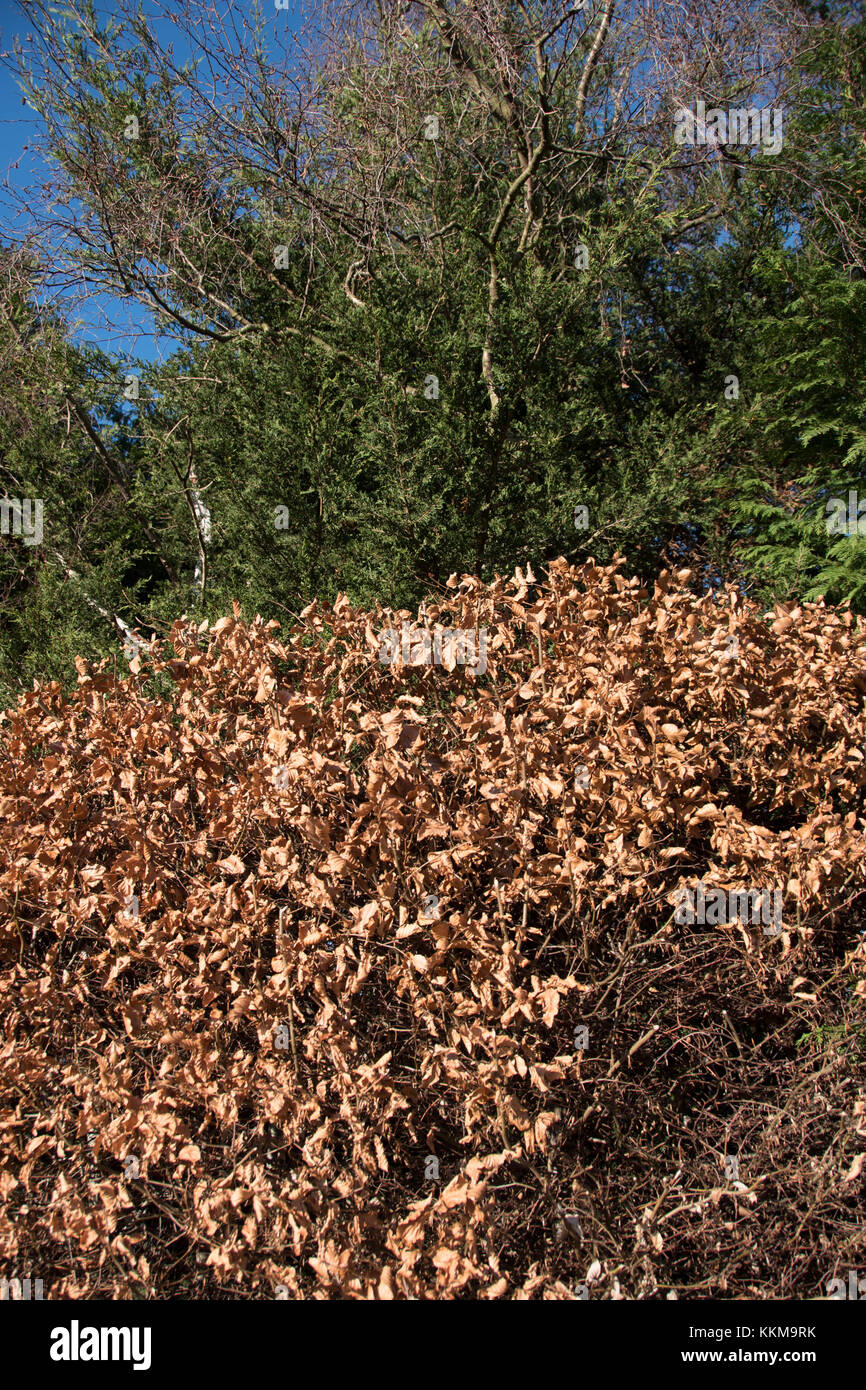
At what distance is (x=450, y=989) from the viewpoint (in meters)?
2.26

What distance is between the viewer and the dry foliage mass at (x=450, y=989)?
6.81 feet

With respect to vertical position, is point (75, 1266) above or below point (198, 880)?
below

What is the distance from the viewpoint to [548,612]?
3.07 meters

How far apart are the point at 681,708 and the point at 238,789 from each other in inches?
52.2

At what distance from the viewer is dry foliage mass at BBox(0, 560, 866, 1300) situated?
81.7 inches

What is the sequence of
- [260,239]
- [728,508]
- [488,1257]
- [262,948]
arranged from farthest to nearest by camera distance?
[260,239], [728,508], [262,948], [488,1257]

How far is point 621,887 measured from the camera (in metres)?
2.27

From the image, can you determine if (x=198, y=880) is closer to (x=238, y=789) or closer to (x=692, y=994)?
(x=238, y=789)

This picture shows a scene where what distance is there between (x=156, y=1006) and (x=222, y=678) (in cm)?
110

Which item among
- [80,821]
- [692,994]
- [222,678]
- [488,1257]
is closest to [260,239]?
[222,678]

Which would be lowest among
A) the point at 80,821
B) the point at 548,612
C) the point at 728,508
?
the point at 80,821
